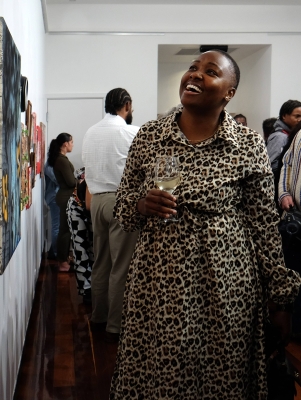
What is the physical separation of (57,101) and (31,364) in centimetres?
544

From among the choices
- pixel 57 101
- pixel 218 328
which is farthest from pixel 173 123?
pixel 57 101

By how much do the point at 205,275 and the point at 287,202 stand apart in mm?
2026

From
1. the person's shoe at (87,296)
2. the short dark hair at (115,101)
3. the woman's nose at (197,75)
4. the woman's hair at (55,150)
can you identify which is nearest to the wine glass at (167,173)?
the woman's nose at (197,75)

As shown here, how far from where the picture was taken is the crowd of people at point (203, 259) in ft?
5.86

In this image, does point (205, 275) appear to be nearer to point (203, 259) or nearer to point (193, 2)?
point (203, 259)

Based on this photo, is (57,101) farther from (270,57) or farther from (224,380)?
(224,380)

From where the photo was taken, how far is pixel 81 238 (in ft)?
15.8

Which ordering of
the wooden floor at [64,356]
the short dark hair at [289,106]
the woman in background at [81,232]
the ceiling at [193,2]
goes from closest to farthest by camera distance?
the wooden floor at [64,356]
the woman in background at [81,232]
the short dark hair at [289,106]
the ceiling at [193,2]

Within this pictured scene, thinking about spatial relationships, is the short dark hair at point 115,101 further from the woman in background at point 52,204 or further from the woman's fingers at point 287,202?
the woman in background at point 52,204

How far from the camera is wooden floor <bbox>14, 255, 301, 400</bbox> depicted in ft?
10.2

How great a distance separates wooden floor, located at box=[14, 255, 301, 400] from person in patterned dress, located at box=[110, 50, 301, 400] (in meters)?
1.29

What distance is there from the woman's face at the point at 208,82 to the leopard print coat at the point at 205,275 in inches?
3.9

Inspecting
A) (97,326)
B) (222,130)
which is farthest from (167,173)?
(97,326)

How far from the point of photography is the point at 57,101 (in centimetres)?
829
